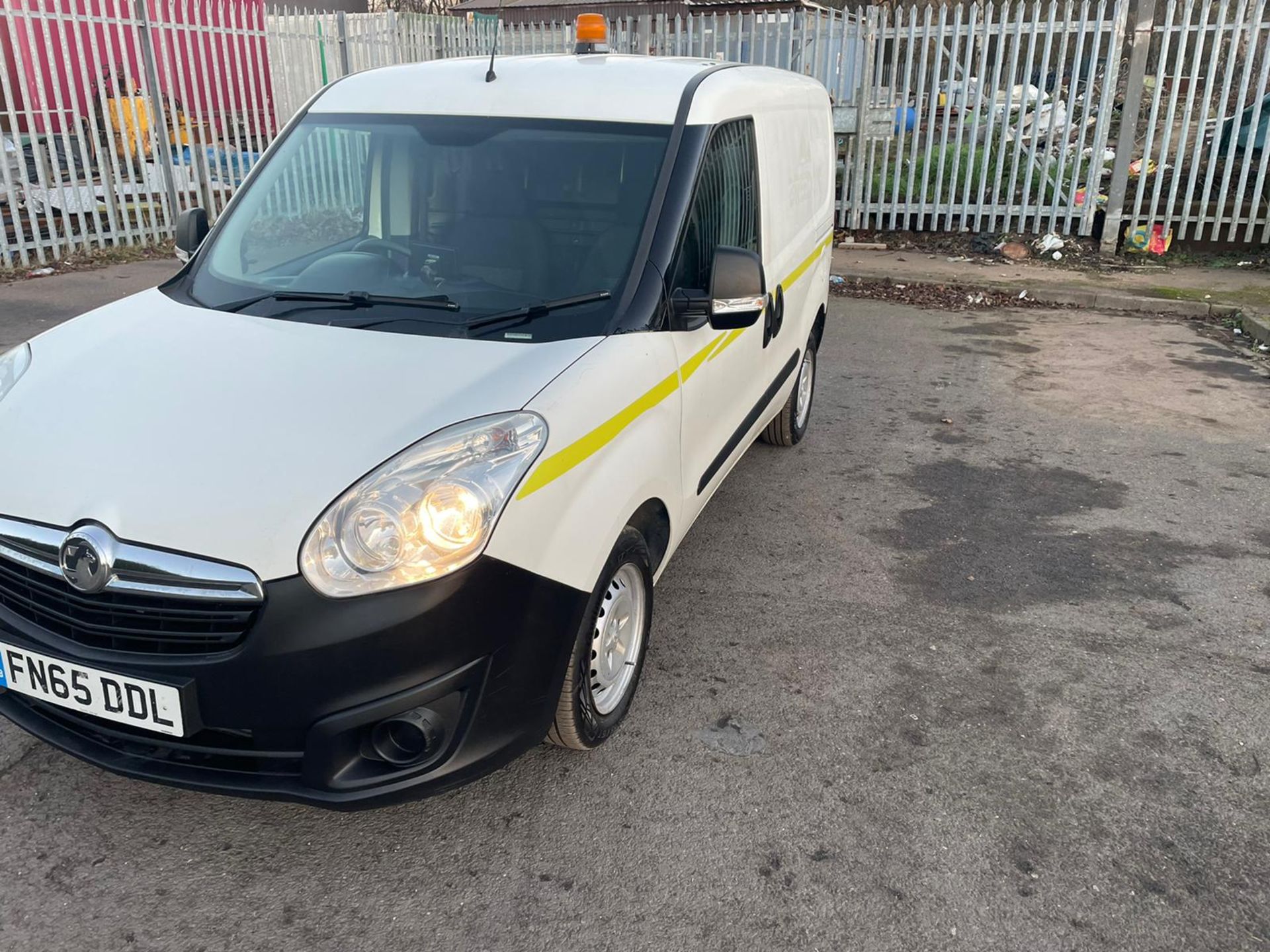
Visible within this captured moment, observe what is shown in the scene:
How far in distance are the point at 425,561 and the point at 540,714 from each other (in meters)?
0.55

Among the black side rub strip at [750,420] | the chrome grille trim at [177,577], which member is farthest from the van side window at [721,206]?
the chrome grille trim at [177,577]

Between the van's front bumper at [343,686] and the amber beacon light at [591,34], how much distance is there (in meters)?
2.59

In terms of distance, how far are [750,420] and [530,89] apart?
1.56 m

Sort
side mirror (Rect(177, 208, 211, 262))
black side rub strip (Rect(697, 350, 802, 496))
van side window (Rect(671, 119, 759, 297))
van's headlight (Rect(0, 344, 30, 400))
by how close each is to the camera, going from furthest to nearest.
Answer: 1. side mirror (Rect(177, 208, 211, 262))
2. black side rub strip (Rect(697, 350, 802, 496))
3. van side window (Rect(671, 119, 759, 297))
4. van's headlight (Rect(0, 344, 30, 400))

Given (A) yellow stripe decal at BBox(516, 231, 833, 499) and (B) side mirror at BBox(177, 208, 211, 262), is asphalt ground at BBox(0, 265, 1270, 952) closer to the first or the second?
(A) yellow stripe decal at BBox(516, 231, 833, 499)

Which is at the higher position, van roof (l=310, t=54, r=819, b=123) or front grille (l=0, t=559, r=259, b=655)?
van roof (l=310, t=54, r=819, b=123)

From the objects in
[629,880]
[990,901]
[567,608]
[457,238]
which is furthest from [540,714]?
[457,238]

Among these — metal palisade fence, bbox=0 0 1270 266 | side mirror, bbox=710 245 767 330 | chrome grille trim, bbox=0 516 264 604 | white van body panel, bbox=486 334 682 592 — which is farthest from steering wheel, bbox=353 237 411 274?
metal palisade fence, bbox=0 0 1270 266

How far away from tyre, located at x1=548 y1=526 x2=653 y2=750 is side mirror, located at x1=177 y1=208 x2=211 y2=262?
2.14 metres

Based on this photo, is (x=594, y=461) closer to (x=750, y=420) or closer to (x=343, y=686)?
(x=343, y=686)

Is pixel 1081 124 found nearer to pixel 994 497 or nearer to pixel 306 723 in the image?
pixel 994 497

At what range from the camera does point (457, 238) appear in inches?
125

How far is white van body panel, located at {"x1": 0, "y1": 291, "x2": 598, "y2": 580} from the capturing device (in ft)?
6.91

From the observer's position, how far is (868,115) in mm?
11500
